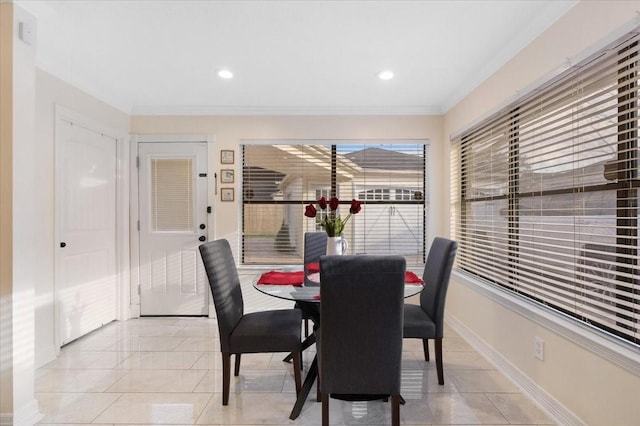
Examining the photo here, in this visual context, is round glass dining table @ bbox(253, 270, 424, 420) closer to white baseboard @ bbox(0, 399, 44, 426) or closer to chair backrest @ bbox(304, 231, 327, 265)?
chair backrest @ bbox(304, 231, 327, 265)

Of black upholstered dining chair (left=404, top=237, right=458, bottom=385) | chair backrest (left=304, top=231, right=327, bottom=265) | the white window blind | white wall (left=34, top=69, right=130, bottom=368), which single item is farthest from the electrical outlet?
white wall (left=34, top=69, right=130, bottom=368)

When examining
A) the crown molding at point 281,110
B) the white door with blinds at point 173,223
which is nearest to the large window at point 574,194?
the crown molding at point 281,110

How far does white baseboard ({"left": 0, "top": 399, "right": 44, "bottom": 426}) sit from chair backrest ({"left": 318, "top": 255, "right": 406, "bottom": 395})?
1.71 m

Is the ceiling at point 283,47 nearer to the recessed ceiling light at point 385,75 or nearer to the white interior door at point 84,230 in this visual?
the recessed ceiling light at point 385,75

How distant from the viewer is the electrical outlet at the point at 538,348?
208 cm

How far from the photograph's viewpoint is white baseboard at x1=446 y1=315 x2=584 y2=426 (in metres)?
1.89

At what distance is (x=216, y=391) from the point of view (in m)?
2.30

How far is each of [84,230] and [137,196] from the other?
777 mm

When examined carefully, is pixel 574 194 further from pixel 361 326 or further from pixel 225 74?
pixel 225 74

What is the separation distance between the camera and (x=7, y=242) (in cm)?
187

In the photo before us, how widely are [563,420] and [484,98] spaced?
2.37 meters

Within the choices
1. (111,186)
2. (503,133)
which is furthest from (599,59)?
(111,186)

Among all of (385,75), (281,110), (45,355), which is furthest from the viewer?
(281,110)

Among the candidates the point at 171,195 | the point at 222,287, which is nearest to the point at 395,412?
the point at 222,287
